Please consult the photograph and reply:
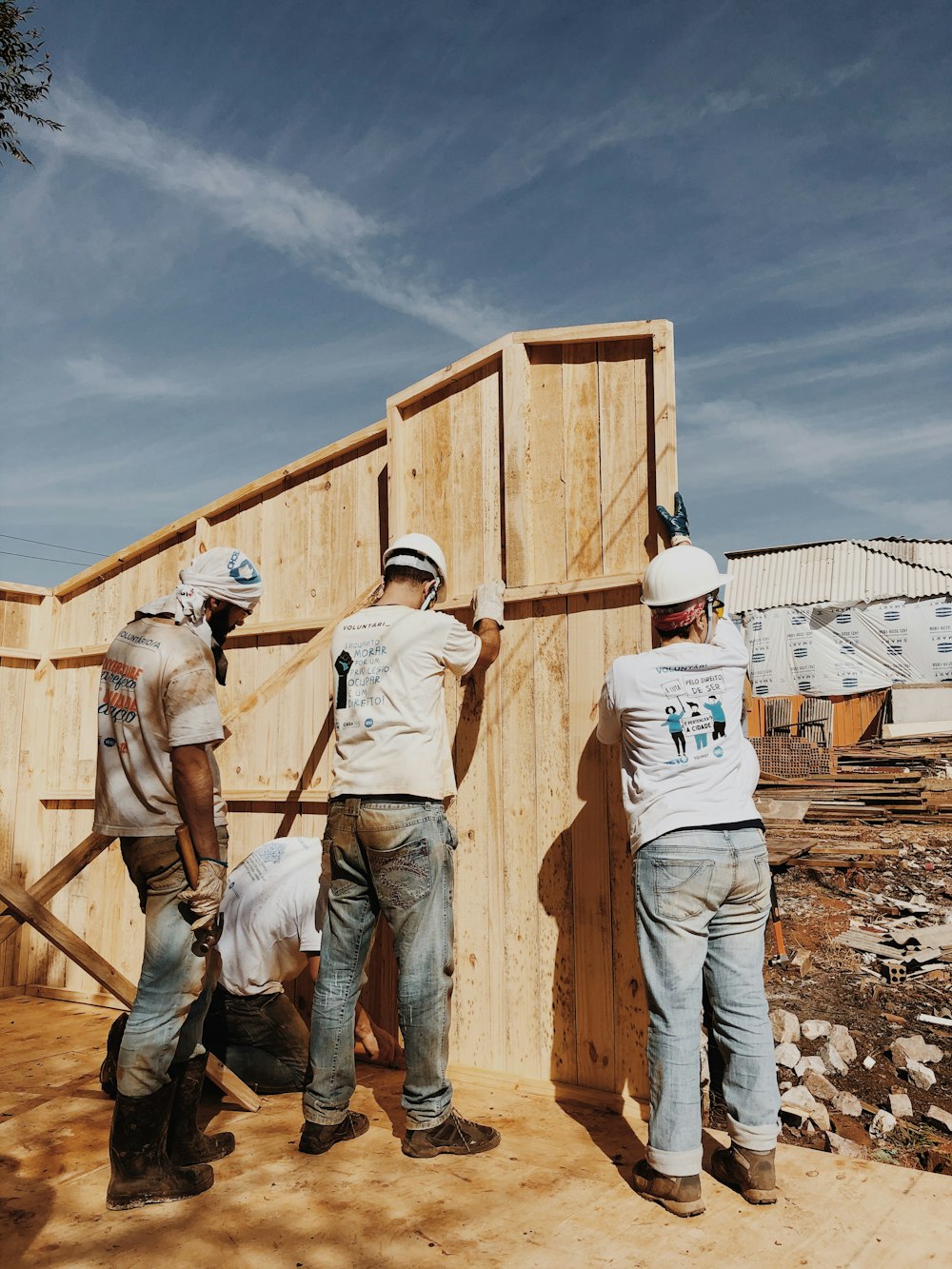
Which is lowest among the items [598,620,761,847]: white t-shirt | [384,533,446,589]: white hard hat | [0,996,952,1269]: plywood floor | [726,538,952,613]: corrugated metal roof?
[0,996,952,1269]: plywood floor

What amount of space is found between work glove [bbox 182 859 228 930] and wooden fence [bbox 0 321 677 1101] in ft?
5.13

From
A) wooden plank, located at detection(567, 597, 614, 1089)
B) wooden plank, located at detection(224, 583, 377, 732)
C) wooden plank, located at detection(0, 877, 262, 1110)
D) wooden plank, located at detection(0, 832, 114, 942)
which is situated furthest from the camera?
wooden plank, located at detection(224, 583, 377, 732)

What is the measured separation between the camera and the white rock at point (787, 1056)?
16.8 ft

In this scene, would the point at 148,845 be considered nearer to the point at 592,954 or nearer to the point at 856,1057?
the point at 592,954

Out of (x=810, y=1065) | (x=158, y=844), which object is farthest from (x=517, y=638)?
(x=810, y=1065)

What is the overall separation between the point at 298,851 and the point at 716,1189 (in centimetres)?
216

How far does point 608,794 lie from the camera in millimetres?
3932

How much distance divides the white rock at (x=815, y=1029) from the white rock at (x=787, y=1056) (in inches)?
15.8

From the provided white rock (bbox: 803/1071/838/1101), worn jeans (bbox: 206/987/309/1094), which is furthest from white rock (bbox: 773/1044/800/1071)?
worn jeans (bbox: 206/987/309/1094)

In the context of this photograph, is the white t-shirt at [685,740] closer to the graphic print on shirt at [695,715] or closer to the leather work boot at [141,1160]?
the graphic print on shirt at [695,715]

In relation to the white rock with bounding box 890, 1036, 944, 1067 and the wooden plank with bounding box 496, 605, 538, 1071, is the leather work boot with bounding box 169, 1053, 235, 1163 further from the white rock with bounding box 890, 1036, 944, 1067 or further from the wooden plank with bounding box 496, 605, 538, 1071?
the white rock with bounding box 890, 1036, 944, 1067

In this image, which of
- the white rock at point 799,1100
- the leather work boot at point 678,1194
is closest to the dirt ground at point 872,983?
the white rock at point 799,1100

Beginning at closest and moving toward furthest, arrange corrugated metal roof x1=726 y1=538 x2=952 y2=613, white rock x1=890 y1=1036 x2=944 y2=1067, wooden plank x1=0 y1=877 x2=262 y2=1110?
wooden plank x1=0 y1=877 x2=262 y2=1110, white rock x1=890 y1=1036 x2=944 y2=1067, corrugated metal roof x1=726 y1=538 x2=952 y2=613

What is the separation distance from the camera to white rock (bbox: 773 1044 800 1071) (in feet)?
16.8
